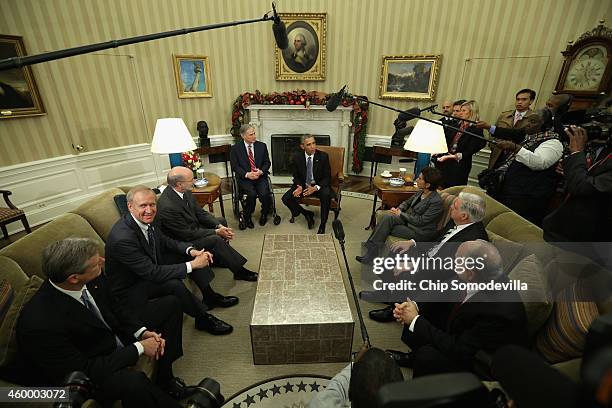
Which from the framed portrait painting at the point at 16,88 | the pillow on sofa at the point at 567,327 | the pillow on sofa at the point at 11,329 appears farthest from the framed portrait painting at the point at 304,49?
the pillow on sofa at the point at 567,327

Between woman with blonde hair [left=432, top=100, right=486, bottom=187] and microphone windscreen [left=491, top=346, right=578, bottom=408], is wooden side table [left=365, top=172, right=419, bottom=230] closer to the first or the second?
woman with blonde hair [left=432, top=100, right=486, bottom=187]

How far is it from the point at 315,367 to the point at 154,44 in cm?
567

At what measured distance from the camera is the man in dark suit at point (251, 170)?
430 cm

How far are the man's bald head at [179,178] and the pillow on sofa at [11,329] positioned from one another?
1.42 m

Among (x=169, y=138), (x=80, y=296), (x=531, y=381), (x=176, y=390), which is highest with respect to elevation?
(x=531, y=381)

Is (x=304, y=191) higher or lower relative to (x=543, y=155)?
lower

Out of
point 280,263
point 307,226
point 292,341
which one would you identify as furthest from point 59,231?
point 307,226

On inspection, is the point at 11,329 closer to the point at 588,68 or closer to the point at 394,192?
the point at 394,192

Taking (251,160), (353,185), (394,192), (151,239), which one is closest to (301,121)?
(353,185)

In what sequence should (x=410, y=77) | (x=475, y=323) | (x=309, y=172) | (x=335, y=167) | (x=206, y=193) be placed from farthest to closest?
1. (x=410, y=77)
2. (x=335, y=167)
3. (x=309, y=172)
4. (x=206, y=193)
5. (x=475, y=323)

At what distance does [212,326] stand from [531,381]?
98.0 inches

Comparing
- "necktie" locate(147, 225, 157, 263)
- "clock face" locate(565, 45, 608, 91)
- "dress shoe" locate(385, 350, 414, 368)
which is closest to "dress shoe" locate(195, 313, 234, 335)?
"necktie" locate(147, 225, 157, 263)

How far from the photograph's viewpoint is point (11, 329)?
1.51 metres

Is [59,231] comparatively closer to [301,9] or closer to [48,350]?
[48,350]
